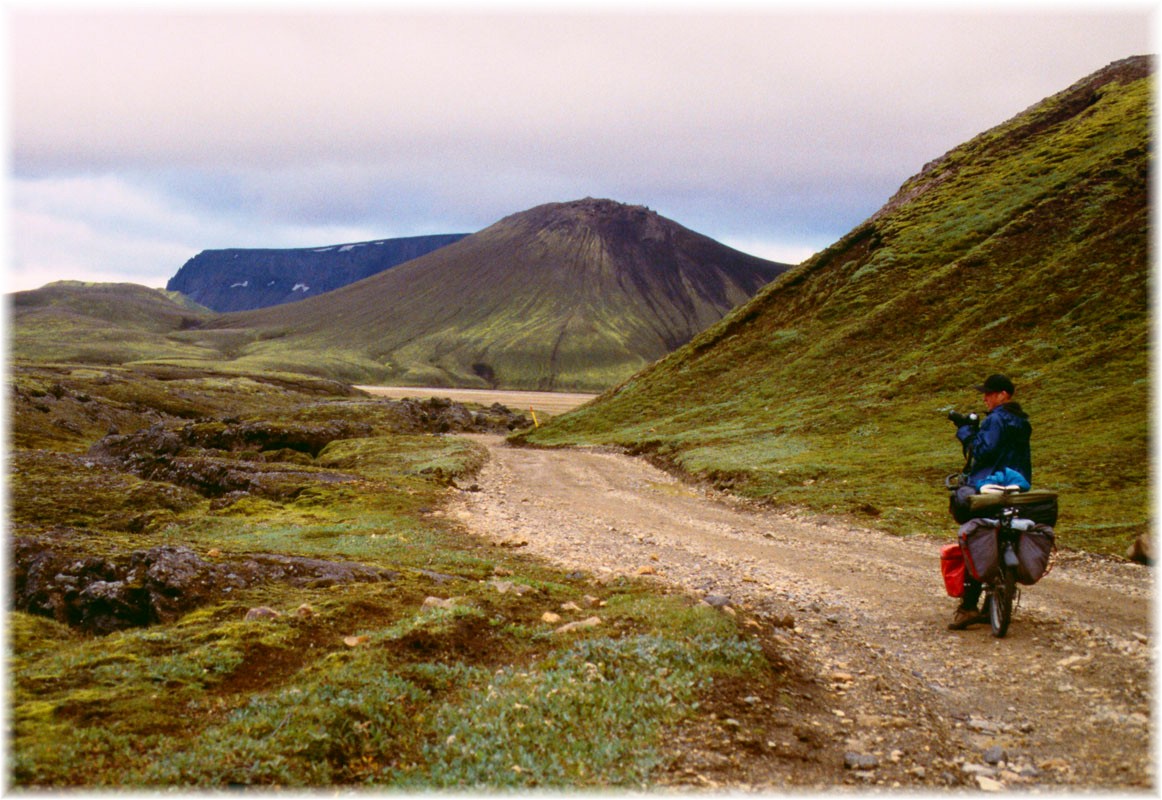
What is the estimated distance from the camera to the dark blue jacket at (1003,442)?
49.1 ft

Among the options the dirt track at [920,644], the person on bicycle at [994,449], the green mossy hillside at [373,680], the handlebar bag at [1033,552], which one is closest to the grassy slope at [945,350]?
the dirt track at [920,644]

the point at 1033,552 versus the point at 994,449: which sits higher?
the point at 994,449

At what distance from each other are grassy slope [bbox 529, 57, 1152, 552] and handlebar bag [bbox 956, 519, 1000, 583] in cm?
1384

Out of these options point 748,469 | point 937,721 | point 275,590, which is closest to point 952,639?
point 937,721

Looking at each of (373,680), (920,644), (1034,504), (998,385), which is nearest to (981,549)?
(1034,504)

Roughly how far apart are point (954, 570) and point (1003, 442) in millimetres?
2842

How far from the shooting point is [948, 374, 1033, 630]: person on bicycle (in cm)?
1498

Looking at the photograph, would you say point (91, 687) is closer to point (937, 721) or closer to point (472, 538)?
point (937, 721)

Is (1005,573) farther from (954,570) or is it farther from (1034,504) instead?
(1034,504)

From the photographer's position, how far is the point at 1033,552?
46.2 feet

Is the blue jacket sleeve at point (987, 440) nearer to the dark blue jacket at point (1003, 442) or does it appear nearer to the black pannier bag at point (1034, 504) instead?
the dark blue jacket at point (1003, 442)

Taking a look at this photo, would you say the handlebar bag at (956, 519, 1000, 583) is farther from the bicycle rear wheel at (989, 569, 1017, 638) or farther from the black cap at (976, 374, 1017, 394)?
the black cap at (976, 374, 1017, 394)

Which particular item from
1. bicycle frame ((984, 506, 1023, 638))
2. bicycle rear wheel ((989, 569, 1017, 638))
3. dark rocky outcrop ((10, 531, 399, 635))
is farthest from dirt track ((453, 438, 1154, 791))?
dark rocky outcrop ((10, 531, 399, 635))

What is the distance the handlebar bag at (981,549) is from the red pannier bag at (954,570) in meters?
0.56
